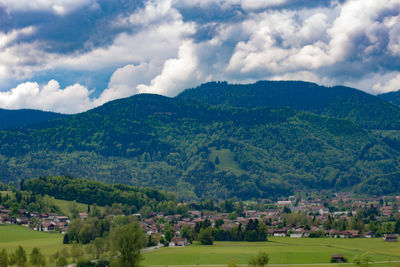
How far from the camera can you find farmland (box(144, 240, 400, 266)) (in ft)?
429

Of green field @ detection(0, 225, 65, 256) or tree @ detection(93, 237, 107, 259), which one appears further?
green field @ detection(0, 225, 65, 256)

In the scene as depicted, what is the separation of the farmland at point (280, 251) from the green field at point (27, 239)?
25.1 metres

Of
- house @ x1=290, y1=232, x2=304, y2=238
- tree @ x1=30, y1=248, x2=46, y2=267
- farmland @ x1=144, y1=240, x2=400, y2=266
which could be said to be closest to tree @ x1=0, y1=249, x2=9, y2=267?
tree @ x1=30, y1=248, x2=46, y2=267

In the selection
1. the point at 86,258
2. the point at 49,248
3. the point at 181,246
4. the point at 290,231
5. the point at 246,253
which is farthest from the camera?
the point at 290,231

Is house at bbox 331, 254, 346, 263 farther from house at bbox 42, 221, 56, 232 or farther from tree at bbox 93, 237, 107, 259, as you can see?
house at bbox 42, 221, 56, 232

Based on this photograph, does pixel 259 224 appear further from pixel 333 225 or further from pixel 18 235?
pixel 18 235

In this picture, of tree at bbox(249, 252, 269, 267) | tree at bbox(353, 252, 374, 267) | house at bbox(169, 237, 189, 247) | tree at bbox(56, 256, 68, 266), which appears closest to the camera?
tree at bbox(353, 252, 374, 267)

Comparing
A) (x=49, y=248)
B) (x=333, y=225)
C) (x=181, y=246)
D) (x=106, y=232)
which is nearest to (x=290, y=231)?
(x=333, y=225)

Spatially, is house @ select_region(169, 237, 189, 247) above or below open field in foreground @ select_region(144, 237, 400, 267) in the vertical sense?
above

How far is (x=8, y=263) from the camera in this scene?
114 metres

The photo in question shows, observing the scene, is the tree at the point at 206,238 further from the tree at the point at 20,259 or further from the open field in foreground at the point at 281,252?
the tree at the point at 20,259

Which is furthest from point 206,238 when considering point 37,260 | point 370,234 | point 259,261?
point 37,260

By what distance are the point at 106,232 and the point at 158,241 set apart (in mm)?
15012

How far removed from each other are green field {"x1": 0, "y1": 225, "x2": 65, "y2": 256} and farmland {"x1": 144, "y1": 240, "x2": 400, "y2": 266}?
25.1m
